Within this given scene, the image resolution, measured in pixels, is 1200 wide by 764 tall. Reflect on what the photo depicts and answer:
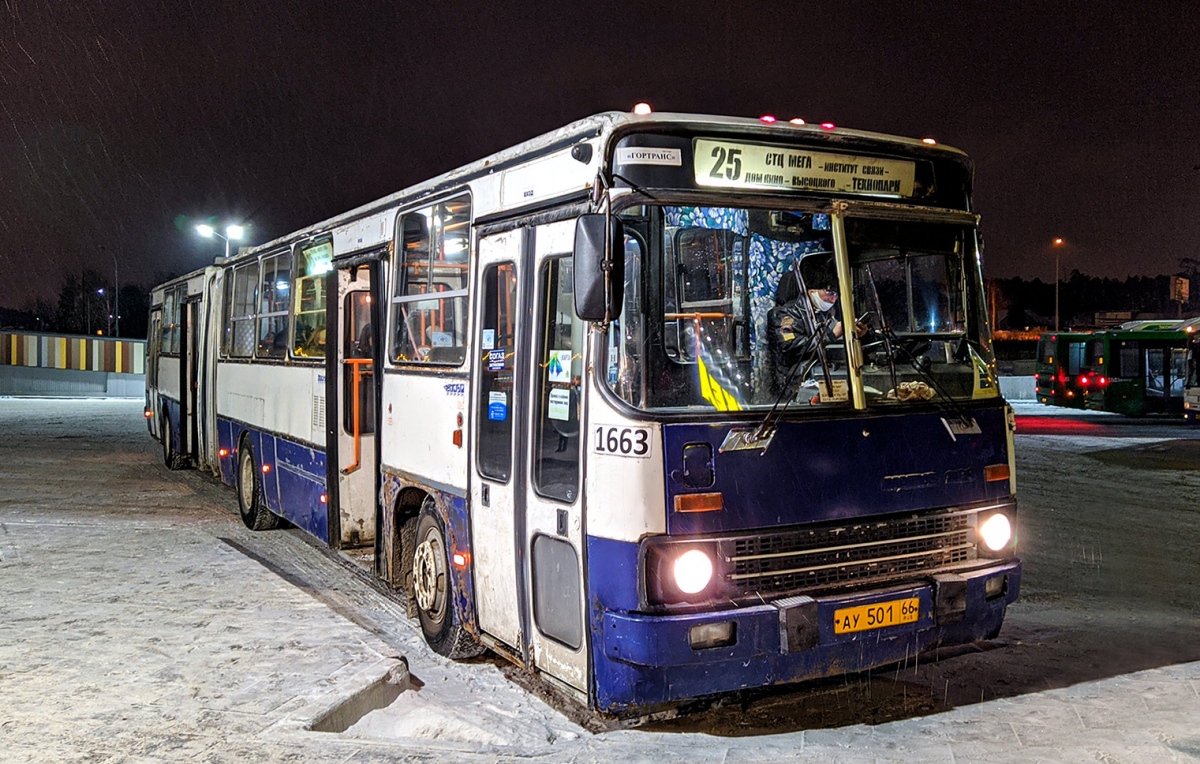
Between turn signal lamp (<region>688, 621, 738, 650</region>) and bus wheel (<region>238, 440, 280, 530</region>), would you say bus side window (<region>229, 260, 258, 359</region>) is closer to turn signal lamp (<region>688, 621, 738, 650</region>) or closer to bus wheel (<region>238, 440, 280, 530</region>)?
bus wheel (<region>238, 440, 280, 530</region>)

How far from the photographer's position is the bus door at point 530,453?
547cm

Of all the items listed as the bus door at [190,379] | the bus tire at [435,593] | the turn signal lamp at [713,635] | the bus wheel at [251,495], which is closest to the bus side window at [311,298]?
the bus wheel at [251,495]

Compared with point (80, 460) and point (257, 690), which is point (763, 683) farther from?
point (80, 460)

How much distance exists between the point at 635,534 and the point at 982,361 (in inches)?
93.9

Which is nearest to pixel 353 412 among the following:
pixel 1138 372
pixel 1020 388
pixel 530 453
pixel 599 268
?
pixel 530 453

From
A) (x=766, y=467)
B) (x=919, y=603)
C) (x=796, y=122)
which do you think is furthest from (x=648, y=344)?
(x=919, y=603)

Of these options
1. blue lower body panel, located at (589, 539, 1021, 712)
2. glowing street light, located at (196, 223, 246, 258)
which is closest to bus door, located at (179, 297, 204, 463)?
blue lower body panel, located at (589, 539, 1021, 712)

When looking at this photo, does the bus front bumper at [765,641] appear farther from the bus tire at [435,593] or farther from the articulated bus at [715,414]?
the bus tire at [435,593]

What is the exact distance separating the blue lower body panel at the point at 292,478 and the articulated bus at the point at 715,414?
317 centimetres

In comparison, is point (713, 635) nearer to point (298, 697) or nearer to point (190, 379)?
point (298, 697)

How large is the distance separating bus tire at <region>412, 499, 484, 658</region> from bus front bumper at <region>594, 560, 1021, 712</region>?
76.0 inches

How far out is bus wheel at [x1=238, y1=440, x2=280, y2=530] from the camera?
11891 millimetres

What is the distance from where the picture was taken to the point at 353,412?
918 centimetres

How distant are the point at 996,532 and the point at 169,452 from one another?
49.9 ft
